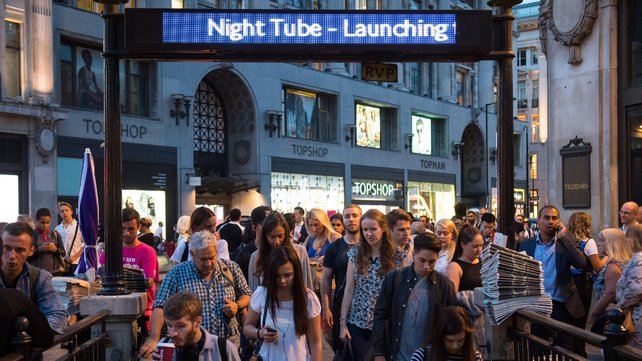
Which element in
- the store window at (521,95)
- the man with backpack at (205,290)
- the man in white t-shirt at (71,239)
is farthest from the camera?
the store window at (521,95)

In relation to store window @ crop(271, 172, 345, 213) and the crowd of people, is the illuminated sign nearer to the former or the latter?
the crowd of people

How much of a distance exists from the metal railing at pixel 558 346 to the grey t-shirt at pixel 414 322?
928mm

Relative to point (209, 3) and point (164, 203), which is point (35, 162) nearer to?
point (164, 203)

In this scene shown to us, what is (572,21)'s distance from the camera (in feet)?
47.5

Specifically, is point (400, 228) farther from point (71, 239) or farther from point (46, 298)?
point (71, 239)

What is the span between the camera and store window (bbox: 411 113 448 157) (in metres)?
55.0

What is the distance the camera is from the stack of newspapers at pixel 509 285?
694 cm

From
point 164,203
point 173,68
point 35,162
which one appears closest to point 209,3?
point 173,68

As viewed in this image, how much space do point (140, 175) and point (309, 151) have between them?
12.6m

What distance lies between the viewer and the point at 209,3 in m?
39.7

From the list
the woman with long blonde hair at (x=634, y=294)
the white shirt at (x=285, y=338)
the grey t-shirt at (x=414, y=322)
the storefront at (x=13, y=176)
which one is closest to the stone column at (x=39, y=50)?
the storefront at (x=13, y=176)

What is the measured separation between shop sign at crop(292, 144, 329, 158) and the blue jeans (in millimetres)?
36561

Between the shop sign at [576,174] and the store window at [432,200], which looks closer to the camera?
the shop sign at [576,174]

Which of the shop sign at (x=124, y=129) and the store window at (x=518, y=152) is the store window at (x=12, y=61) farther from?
the store window at (x=518, y=152)
